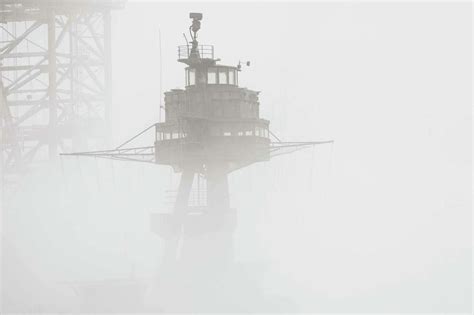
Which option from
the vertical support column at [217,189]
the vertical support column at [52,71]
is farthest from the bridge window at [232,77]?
the vertical support column at [52,71]

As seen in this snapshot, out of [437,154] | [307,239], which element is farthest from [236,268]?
[437,154]

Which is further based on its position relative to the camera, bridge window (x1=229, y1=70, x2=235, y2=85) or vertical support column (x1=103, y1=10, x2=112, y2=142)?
vertical support column (x1=103, y1=10, x2=112, y2=142)

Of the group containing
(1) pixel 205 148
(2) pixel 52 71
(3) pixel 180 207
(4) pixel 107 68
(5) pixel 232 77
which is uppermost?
(4) pixel 107 68

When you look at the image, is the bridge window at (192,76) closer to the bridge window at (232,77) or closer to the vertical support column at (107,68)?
the bridge window at (232,77)

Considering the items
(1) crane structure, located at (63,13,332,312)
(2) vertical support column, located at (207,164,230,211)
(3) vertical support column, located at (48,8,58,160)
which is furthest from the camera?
(3) vertical support column, located at (48,8,58,160)

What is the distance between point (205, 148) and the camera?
39.8 meters

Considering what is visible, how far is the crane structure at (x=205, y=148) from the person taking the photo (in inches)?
1558

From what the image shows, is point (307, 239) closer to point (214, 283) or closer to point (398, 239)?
point (398, 239)

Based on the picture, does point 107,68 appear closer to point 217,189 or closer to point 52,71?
point 52,71

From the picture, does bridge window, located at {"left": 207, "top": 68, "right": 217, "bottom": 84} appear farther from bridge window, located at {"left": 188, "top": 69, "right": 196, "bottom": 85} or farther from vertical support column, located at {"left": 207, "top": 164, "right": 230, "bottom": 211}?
vertical support column, located at {"left": 207, "top": 164, "right": 230, "bottom": 211}

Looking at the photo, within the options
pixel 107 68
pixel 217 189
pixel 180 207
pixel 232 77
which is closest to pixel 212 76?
pixel 232 77

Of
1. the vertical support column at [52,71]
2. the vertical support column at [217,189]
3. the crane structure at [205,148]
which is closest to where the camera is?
the crane structure at [205,148]

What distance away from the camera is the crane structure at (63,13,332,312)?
39.6 metres

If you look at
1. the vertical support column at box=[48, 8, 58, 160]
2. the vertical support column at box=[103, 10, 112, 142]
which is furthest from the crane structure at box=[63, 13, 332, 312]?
the vertical support column at box=[103, 10, 112, 142]
